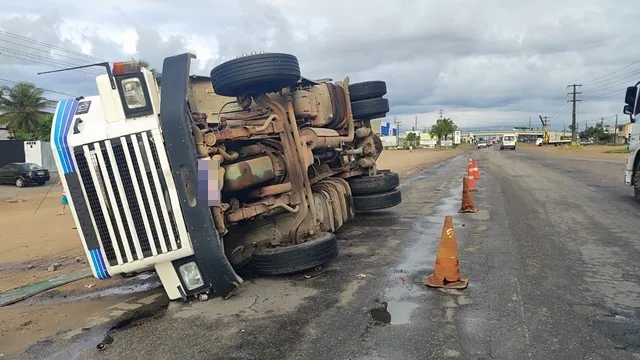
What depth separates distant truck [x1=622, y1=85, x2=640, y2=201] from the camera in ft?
33.7

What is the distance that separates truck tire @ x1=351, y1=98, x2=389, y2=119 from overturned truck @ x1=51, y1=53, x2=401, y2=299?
3.60 m

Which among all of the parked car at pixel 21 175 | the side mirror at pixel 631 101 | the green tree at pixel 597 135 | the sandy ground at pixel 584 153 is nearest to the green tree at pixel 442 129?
the green tree at pixel 597 135

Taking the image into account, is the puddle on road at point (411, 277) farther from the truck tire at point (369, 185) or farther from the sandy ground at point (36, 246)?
the sandy ground at point (36, 246)

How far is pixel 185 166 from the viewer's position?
4246 millimetres

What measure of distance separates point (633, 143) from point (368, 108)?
19.7 ft

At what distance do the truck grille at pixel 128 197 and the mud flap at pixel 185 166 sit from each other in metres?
0.13

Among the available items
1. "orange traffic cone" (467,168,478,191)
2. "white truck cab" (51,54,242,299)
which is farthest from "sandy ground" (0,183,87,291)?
"orange traffic cone" (467,168,478,191)

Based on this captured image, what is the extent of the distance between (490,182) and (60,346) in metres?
14.1

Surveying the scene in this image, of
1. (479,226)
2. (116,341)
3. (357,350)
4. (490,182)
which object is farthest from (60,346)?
(490,182)

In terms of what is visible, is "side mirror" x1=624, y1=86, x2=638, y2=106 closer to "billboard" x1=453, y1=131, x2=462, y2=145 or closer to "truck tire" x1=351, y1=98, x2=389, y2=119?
"truck tire" x1=351, y1=98, x2=389, y2=119

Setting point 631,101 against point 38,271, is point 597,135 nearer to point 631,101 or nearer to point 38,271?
point 631,101

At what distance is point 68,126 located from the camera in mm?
4277

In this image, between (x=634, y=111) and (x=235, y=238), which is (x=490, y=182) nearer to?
(x=634, y=111)

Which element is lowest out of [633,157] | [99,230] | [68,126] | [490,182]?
[490,182]
